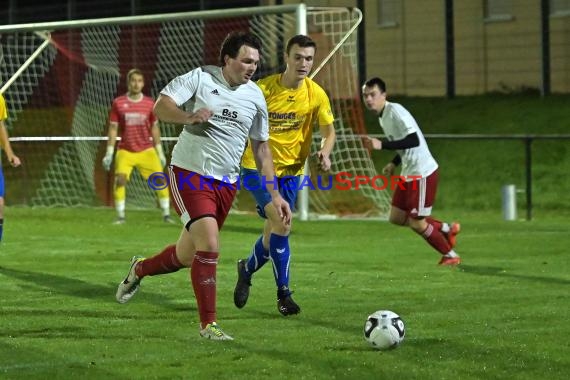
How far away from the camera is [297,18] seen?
1825cm

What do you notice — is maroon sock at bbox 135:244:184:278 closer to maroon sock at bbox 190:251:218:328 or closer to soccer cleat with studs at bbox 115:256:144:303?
soccer cleat with studs at bbox 115:256:144:303

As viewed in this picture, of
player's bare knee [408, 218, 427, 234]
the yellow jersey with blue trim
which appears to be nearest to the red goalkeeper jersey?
player's bare knee [408, 218, 427, 234]

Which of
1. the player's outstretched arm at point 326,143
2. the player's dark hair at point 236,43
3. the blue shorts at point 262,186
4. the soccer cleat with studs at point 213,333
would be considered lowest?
the soccer cleat with studs at point 213,333

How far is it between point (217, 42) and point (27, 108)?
20.4 feet

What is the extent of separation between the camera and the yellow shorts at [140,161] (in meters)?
18.1

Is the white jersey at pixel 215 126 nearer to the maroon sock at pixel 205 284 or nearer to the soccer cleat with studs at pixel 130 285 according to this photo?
the maroon sock at pixel 205 284

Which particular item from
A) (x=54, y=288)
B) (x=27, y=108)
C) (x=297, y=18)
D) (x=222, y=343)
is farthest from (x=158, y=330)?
(x=27, y=108)

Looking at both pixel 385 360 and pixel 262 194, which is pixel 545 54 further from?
pixel 385 360

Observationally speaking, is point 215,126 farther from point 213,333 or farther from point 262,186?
point 213,333

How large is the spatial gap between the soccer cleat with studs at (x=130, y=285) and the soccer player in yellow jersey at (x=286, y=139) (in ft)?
2.45

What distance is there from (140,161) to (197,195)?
995cm

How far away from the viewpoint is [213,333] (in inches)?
312

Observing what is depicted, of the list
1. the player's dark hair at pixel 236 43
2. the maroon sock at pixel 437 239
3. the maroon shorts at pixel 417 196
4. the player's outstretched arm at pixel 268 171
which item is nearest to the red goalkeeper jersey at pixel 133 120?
the maroon shorts at pixel 417 196

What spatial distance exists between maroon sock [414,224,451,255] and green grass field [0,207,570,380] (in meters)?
0.21
